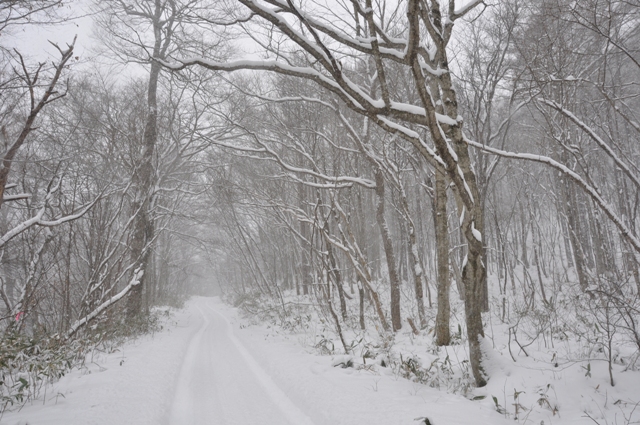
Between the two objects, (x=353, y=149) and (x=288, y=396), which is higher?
(x=353, y=149)

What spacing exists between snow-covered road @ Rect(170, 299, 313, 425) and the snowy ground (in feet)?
0.04

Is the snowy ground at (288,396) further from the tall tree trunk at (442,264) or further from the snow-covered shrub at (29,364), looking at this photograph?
the tall tree trunk at (442,264)

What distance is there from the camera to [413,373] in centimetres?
423

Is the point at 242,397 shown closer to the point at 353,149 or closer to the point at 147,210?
the point at 353,149

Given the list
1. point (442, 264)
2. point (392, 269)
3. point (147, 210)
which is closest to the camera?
point (442, 264)

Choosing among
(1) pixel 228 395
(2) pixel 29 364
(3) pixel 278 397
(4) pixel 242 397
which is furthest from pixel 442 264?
(2) pixel 29 364

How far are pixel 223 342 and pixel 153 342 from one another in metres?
1.82

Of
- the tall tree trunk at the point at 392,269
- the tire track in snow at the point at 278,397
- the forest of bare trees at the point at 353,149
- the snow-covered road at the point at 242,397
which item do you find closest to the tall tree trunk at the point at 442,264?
the forest of bare trees at the point at 353,149

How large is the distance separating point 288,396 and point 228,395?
2.97 ft

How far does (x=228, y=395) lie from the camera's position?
181 inches

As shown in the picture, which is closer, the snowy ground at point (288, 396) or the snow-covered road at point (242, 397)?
the snowy ground at point (288, 396)

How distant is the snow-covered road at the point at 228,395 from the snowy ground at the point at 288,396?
0.01 metres

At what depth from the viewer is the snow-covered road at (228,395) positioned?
3779mm

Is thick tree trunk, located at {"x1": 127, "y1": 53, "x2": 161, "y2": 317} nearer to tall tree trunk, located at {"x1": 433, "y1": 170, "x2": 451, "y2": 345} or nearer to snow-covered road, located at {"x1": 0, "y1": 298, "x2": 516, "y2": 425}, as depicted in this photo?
snow-covered road, located at {"x1": 0, "y1": 298, "x2": 516, "y2": 425}
